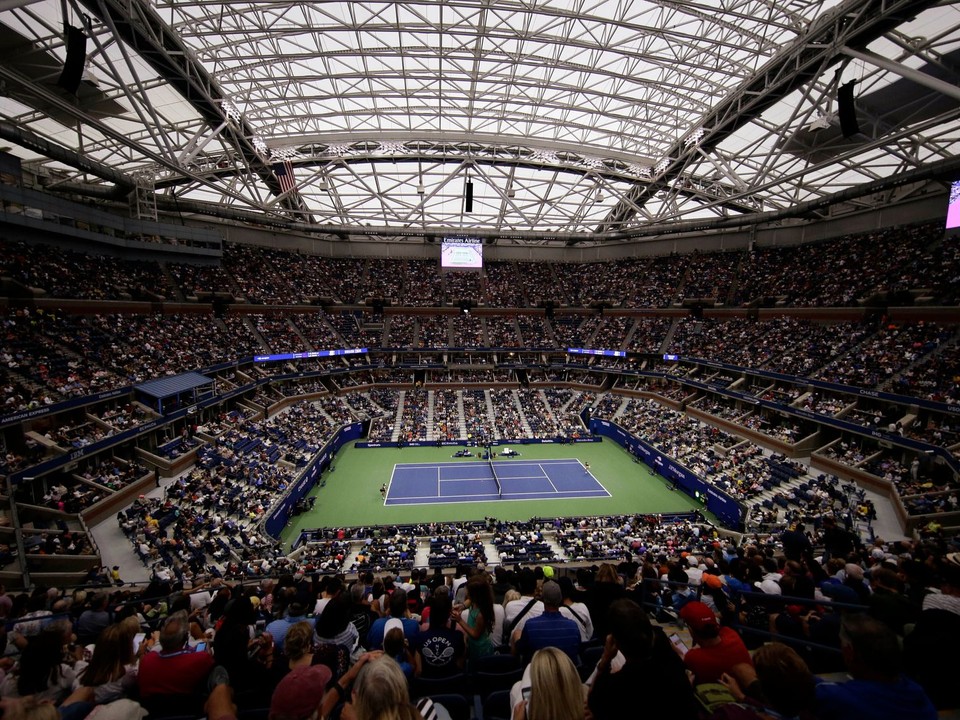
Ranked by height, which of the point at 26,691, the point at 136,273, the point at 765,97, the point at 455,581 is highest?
the point at 765,97

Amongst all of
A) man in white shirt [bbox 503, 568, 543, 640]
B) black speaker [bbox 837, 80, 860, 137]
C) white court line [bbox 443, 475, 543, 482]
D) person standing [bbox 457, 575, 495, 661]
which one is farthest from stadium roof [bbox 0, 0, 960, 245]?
white court line [bbox 443, 475, 543, 482]

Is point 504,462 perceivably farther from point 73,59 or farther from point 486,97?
point 73,59

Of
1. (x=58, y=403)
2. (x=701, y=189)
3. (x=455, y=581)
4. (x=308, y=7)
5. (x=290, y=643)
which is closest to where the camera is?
(x=290, y=643)

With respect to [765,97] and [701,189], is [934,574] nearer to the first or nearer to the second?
[765,97]

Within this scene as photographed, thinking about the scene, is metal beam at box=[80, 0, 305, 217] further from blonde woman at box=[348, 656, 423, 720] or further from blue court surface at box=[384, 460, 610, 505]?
blonde woman at box=[348, 656, 423, 720]

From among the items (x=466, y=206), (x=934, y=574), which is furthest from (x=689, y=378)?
(x=934, y=574)

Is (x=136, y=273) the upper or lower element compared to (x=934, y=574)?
upper

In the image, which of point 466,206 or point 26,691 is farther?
point 466,206

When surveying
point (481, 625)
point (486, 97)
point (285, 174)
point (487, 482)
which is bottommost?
point (487, 482)

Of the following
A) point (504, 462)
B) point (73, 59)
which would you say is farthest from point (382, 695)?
point (504, 462)
